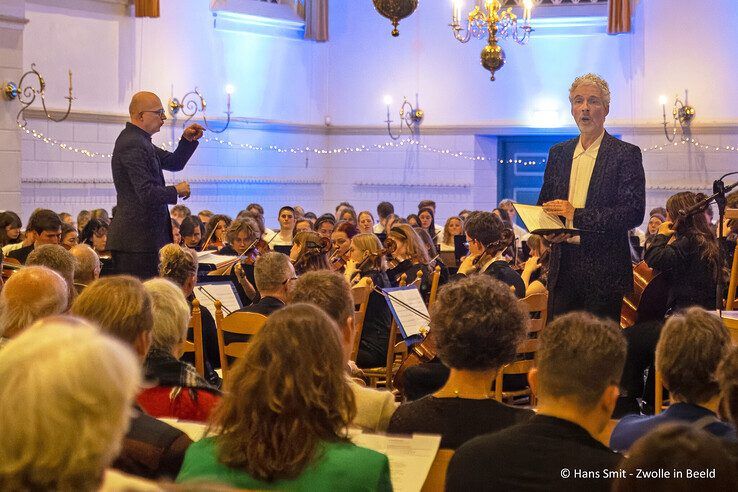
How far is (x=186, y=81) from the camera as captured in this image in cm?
1281

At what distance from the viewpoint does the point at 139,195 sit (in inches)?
230

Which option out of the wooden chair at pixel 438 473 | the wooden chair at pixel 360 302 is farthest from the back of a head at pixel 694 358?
the wooden chair at pixel 360 302

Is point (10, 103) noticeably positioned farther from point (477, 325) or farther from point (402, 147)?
point (477, 325)

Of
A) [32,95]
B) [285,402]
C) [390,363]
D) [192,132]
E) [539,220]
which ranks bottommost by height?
[390,363]

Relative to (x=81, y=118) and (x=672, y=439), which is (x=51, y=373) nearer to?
(x=672, y=439)

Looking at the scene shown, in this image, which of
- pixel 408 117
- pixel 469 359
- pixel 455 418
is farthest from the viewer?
pixel 408 117

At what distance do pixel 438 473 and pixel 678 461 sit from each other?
43.1 inches

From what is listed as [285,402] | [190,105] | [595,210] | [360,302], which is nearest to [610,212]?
[595,210]

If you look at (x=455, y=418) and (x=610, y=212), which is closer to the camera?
(x=455, y=418)

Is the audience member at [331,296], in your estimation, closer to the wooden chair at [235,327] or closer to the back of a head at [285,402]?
the wooden chair at [235,327]

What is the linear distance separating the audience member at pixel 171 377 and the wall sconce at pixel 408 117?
11.3 meters

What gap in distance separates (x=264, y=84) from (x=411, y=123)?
2.10 meters

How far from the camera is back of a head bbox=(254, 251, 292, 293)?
5.13 metres

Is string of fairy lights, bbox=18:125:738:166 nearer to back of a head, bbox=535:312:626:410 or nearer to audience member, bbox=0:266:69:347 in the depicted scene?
audience member, bbox=0:266:69:347
